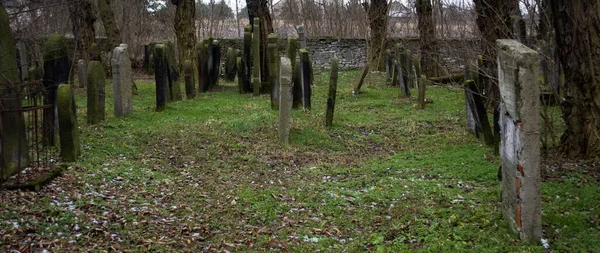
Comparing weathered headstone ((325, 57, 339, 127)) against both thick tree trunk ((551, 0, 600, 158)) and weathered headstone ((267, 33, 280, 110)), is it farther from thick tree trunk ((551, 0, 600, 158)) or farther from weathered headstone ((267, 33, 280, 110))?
thick tree trunk ((551, 0, 600, 158))

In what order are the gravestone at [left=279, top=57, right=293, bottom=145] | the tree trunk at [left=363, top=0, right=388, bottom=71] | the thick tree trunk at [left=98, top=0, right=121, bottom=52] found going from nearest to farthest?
the gravestone at [left=279, top=57, right=293, bottom=145]
the thick tree trunk at [left=98, top=0, right=121, bottom=52]
the tree trunk at [left=363, top=0, right=388, bottom=71]

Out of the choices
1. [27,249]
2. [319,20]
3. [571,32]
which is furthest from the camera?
[319,20]

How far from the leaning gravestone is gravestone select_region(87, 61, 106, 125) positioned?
317 inches

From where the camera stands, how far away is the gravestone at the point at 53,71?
9.23 meters

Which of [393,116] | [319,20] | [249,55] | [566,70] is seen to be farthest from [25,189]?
[319,20]

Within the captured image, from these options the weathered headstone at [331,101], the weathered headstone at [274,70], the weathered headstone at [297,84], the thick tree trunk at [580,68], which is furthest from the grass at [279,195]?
the weathered headstone at [274,70]

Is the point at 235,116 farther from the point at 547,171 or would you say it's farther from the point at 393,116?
the point at 547,171

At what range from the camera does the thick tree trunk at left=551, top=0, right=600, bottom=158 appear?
8.12 m

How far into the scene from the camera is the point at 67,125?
827 centimetres

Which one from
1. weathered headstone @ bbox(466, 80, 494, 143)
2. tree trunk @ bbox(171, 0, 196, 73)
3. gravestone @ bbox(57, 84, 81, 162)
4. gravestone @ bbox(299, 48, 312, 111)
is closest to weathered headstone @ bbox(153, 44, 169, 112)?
gravestone @ bbox(299, 48, 312, 111)

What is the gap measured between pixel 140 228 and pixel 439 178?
4060 mm

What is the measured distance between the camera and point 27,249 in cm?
537

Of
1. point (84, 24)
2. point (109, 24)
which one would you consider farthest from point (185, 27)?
point (84, 24)

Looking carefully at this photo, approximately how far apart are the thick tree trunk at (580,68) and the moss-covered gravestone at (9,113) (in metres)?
6.89
